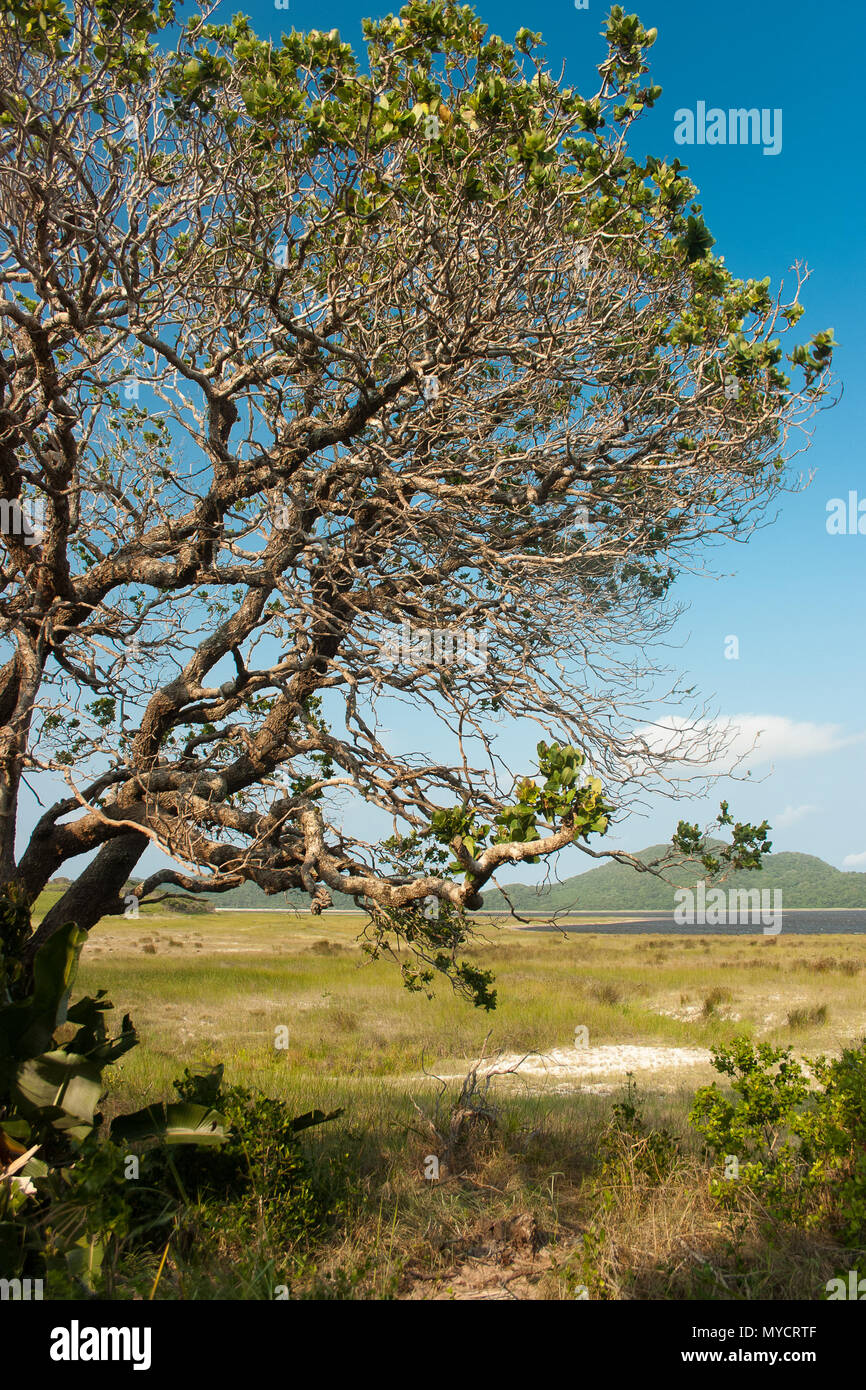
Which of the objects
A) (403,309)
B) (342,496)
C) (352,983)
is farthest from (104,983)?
(403,309)

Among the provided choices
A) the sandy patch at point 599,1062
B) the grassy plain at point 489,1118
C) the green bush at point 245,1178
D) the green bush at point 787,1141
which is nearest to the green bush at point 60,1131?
the green bush at point 245,1178

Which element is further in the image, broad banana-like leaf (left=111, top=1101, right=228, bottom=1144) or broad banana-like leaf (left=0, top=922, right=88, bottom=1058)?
broad banana-like leaf (left=111, top=1101, right=228, bottom=1144)

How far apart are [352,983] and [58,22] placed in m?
26.8

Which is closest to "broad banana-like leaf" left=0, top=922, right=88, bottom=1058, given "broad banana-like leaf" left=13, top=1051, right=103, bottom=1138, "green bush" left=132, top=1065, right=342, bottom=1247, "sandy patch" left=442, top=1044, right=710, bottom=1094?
"broad banana-like leaf" left=13, top=1051, right=103, bottom=1138

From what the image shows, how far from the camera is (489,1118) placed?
24.7 feet

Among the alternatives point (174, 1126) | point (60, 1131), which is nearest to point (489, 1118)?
point (174, 1126)

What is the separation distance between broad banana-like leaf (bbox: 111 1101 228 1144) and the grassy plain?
0.66 metres

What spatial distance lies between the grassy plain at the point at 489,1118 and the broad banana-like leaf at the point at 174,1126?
663 millimetres

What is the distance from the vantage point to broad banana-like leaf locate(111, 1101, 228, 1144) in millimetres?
5215

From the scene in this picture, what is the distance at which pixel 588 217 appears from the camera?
7621 millimetres

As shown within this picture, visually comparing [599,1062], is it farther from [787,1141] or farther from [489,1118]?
[787,1141]

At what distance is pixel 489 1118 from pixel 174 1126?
10.8ft

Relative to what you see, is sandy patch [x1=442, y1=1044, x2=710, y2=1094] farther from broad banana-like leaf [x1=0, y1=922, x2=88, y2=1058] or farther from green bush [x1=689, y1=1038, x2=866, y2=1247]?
broad banana-like leaf [x1=0, y1=922, x2=88, y2=1058]
